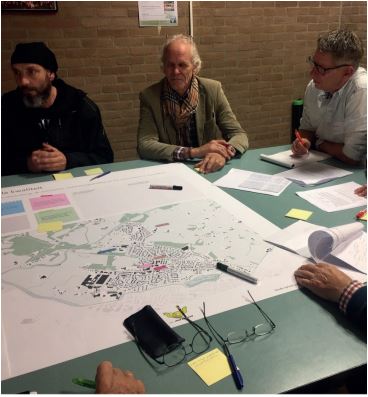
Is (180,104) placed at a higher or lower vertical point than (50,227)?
higher

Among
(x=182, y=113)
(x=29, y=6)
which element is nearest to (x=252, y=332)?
(x=182, y=113)

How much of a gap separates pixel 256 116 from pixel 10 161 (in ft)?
8.73

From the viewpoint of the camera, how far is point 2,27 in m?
3.08

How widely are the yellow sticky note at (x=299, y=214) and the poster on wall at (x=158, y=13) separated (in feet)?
8.46

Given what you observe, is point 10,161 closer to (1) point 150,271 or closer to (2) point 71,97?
(2) point 71,97

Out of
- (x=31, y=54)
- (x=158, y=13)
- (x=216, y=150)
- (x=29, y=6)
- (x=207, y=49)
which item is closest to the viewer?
(x=216, y=150)

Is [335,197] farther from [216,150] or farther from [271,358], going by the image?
[271,358]

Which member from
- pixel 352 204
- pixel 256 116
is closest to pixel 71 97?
pixel 352 204

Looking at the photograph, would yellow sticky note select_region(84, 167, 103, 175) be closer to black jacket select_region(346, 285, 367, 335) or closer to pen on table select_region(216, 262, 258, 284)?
pen on table select_region(216, 262, 258, 284)

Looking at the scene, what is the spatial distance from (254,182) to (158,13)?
7.54ft

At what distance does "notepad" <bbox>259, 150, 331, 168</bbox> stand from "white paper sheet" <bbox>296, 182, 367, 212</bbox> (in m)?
0.33

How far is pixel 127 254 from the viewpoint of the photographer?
1.26 meters

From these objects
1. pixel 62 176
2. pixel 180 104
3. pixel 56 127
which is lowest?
pixel 62 176

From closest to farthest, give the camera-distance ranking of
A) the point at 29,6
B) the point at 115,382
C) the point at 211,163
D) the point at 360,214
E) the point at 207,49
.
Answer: the point at 115,382 < the point at 360,214 < the point at 211,163 < the point at 29,6 < the point at 207,49
